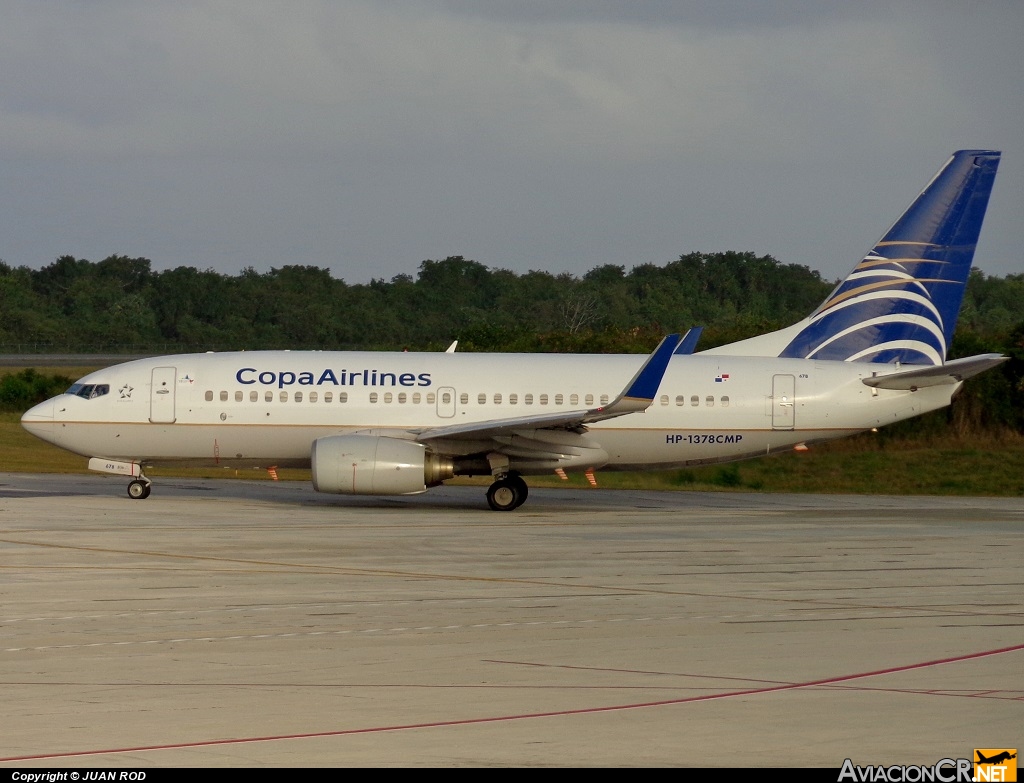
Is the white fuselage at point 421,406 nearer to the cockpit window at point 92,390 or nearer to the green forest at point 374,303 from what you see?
the cockpit window at point 92,390

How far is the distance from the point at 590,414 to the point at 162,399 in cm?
937

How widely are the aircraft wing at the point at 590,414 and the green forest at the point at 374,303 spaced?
51.3m

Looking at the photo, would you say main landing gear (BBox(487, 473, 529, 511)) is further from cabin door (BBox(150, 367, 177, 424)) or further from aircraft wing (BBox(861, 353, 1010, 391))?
aircraft wing (BBox(861, 353, 1010, 391))

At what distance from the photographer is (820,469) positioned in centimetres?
3775

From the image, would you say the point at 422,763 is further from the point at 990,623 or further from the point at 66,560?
the point at 66,560

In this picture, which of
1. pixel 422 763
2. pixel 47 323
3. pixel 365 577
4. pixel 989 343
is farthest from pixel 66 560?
pixel 47 323

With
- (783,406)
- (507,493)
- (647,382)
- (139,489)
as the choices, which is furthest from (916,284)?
(139,489)

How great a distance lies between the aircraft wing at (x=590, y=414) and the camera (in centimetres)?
2548

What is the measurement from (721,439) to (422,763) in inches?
817

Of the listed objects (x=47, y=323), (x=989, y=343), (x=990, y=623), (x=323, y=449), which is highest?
(x=47, y=323)

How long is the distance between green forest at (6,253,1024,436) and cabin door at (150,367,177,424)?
5046 cm

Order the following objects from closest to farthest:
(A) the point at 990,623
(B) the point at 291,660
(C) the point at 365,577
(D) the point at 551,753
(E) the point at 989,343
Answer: (D) the point at 551,753, (B) the point at 291,660, (A) the point at 990,623, (C) the point at 365,577, (E) the point at 989,343

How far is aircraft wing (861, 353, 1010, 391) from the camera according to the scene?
86.7 ft

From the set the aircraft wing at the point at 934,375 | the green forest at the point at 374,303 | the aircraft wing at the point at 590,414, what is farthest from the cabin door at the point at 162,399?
the green forest at the point at 374,303
